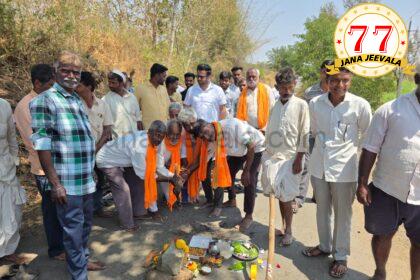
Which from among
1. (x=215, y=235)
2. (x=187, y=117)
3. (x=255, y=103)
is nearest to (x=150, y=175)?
(x=187, y=117)

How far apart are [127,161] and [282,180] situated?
1950 mm

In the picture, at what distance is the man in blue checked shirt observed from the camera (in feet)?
7.86

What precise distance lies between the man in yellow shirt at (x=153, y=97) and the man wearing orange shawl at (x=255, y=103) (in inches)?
52.9

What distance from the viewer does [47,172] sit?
245 centimetres

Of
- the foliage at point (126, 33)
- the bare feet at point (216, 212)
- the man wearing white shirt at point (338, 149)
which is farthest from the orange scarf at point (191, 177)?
the foliage at point (126, 33)

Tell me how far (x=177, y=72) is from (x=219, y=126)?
9.28 metres

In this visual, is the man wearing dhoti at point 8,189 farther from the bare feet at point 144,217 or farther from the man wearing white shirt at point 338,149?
the man wearing white shirt at point 338,149

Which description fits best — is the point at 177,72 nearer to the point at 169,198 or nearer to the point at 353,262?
the point at 169,198

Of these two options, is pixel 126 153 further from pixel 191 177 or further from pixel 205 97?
pixel 205 97

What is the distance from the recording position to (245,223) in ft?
13.3

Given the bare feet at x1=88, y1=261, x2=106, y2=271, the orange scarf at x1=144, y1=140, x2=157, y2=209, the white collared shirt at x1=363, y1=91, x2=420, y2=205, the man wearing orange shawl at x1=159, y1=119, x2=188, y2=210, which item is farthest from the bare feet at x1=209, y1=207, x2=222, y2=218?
the white collared shirt at x1=363, y1=91, x2=420, y2=205

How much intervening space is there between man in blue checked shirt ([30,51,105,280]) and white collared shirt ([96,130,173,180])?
108 cm

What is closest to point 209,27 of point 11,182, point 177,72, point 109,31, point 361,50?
point 177,72

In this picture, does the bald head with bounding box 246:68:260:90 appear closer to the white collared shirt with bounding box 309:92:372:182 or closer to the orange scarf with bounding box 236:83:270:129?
the orange scarf with bounding box 236:83:270:129
